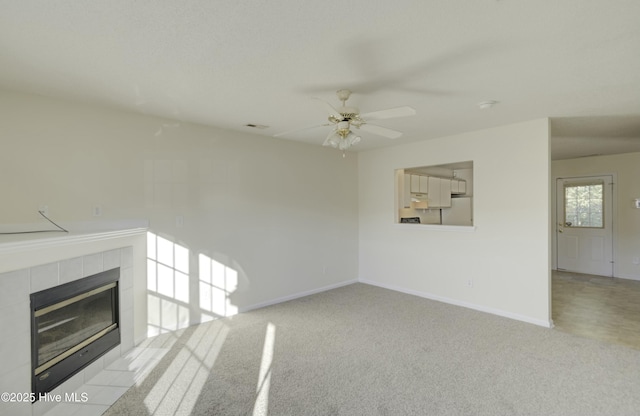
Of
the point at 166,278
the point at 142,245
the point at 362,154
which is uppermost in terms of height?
the point at 362,154

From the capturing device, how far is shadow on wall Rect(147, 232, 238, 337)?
3.46m

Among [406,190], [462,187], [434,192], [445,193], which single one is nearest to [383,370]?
[406,190]

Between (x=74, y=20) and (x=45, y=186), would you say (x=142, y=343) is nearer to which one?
(x=45, y=186)

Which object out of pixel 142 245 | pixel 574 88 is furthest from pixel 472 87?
pixel 142 245

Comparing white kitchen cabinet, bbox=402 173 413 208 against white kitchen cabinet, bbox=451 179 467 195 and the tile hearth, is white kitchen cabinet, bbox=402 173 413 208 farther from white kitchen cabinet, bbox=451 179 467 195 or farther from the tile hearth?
the tile hearth

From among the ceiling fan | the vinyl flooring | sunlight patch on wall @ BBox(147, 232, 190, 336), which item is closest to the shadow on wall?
sunlight patch on wall @ BBox(147, 232, 190, 336)

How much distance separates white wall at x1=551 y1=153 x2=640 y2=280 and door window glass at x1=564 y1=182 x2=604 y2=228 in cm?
27

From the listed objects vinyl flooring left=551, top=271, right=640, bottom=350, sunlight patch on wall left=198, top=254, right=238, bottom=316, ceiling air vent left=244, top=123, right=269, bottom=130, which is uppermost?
ceiling air vent left=244, top=123, right=269, bottom=130

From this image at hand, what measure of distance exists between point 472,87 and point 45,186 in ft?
12.8

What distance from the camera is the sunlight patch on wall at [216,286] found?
151 inches

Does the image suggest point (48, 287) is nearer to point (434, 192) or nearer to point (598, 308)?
point (434, 192)

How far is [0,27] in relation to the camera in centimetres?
176

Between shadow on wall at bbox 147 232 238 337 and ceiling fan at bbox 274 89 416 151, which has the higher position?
ceiling fan at bbox 274 89 416 151

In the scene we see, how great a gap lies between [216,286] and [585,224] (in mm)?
7275
